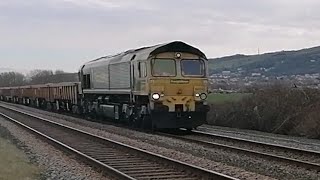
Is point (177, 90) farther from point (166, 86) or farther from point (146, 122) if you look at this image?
point (146, 122)

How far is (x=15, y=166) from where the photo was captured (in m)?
12.8

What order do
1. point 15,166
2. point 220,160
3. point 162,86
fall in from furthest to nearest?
point 162,86
point 220,160
point 15,166

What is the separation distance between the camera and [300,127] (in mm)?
22656

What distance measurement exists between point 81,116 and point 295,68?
39.6 metres

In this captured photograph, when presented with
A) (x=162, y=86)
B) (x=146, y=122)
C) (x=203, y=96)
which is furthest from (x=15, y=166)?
(x=203, y=96)

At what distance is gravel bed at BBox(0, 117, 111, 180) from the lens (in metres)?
11.6

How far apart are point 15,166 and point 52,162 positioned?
1.31 meters

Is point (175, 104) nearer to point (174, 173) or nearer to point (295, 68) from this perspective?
point (174, 173)

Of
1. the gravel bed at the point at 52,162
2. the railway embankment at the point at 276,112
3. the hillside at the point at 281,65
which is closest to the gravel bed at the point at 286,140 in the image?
the railway embankment at the point at 276,112

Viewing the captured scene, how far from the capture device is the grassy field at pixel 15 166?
37.5ft

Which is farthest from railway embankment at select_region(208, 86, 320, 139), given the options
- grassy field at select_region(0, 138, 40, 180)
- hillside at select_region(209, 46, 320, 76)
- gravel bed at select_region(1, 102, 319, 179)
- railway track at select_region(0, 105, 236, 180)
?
hillside at select_region(209, 46, 320, 76)

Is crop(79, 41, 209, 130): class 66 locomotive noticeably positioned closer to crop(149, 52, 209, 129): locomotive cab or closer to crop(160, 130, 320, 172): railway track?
crop(149, 52, 209, 129): locomotive cab

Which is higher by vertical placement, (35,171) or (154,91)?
(154,91)

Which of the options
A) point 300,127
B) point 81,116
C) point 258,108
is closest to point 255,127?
point 258,108
